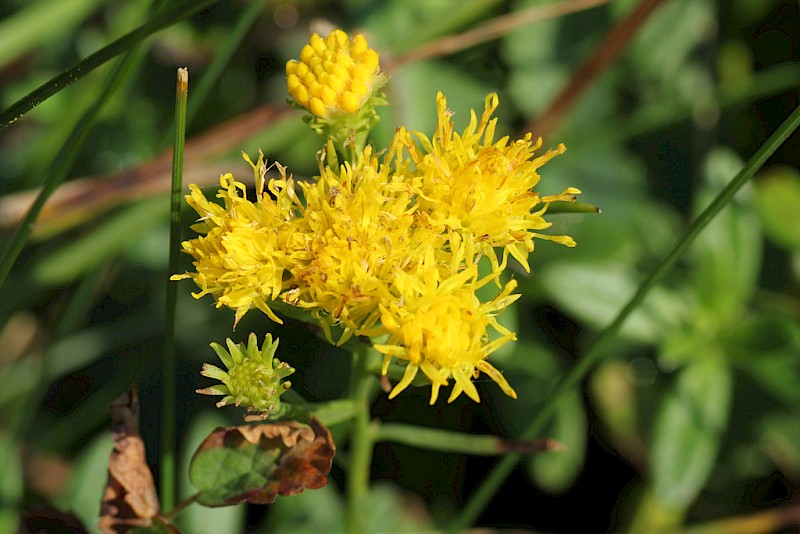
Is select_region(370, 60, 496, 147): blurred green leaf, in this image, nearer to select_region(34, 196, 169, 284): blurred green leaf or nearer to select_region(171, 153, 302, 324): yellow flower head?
select_region(34, 196, 169, 284): blurred green leaf

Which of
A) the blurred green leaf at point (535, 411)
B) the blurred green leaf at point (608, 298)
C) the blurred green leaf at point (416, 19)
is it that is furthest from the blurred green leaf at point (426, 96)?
the blurred green leaf at point (535, 411)

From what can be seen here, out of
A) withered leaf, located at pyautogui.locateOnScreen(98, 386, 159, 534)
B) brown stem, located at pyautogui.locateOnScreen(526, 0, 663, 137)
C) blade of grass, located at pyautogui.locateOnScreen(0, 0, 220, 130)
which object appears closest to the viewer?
blade of grass, located at pyautogui.locateOnScreen(0, 0, 220, 130)

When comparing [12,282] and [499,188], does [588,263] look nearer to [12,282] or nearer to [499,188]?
[499,188]

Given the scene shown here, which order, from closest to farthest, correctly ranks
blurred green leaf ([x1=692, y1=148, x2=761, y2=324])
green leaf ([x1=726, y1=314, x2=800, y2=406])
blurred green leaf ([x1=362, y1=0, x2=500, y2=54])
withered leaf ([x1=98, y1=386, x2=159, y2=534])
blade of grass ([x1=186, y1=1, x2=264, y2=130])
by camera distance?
withered leaf ([x1=98, y1=386, x2=159, y2=534]) → blade of grass ([x1=186, y1=1, x2=264, y2=130]) → green leaf ([x1=726, y1=314, x2=800, y2=406]) → blurred green leaf ([x1=692, y1=148, x2=761, y2=324]) → blurred green leaf ([x1=362, y1=0, x2=500, y2=54])

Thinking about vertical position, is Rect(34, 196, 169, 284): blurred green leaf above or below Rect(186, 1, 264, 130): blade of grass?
below

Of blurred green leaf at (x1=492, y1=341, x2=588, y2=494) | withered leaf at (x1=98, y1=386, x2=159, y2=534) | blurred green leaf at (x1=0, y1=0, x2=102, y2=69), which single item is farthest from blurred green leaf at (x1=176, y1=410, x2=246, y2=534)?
blurred green leaf at (x1=0, y1=0, x2=102, y2=69)

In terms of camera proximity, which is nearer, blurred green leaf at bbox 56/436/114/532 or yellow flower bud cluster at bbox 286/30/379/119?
yellow flower bud cluster at bbox 286/30/379/119

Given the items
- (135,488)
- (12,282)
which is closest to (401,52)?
(12,282)
